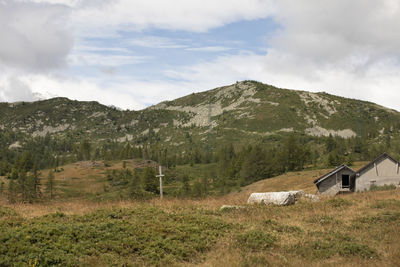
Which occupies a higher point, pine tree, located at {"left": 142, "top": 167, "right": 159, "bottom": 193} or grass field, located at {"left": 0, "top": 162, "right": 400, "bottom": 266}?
grass field, located at {"left": 0, "top": 162, "right": 400, "bottom": 266}

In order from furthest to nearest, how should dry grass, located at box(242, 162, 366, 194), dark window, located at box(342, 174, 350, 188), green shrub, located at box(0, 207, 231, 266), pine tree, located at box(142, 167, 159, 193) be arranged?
1. pine tree, located at box(142, 167, 159, 193)
2. dry grass, located at box(242, 162, 366, 194)
3. dark window, located at box(342, 174, 350, 188)
4. green shrub, located at box(0, 207, 231, 266)

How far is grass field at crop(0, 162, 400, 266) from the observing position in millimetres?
13477

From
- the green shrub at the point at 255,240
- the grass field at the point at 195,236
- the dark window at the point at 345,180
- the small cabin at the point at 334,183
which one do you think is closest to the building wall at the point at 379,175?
the small cabin at the point at 334,183

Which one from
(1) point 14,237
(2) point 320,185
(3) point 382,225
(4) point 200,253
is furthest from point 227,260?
(2) point 320,185

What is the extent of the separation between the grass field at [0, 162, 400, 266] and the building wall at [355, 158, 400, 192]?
4997 centimetres

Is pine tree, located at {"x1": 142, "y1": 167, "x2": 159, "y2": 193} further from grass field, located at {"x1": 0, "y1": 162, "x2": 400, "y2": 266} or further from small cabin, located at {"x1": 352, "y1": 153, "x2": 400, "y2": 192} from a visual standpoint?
grass field, located at {"x1": 0, "y1": 162, "x2": 400, "y2": 266}

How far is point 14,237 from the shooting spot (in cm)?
1400

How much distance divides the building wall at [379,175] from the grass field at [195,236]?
164ft

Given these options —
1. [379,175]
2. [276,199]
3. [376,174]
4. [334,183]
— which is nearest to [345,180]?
[334,183]

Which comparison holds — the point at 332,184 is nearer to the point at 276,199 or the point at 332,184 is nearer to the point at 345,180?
the point at 345,180

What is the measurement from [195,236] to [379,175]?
6388cm

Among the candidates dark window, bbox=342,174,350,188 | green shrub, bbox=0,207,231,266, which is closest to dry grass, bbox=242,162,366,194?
dark window, bbox=342,174,350,188

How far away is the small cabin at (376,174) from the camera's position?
68.3m

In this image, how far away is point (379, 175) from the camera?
6862cm
